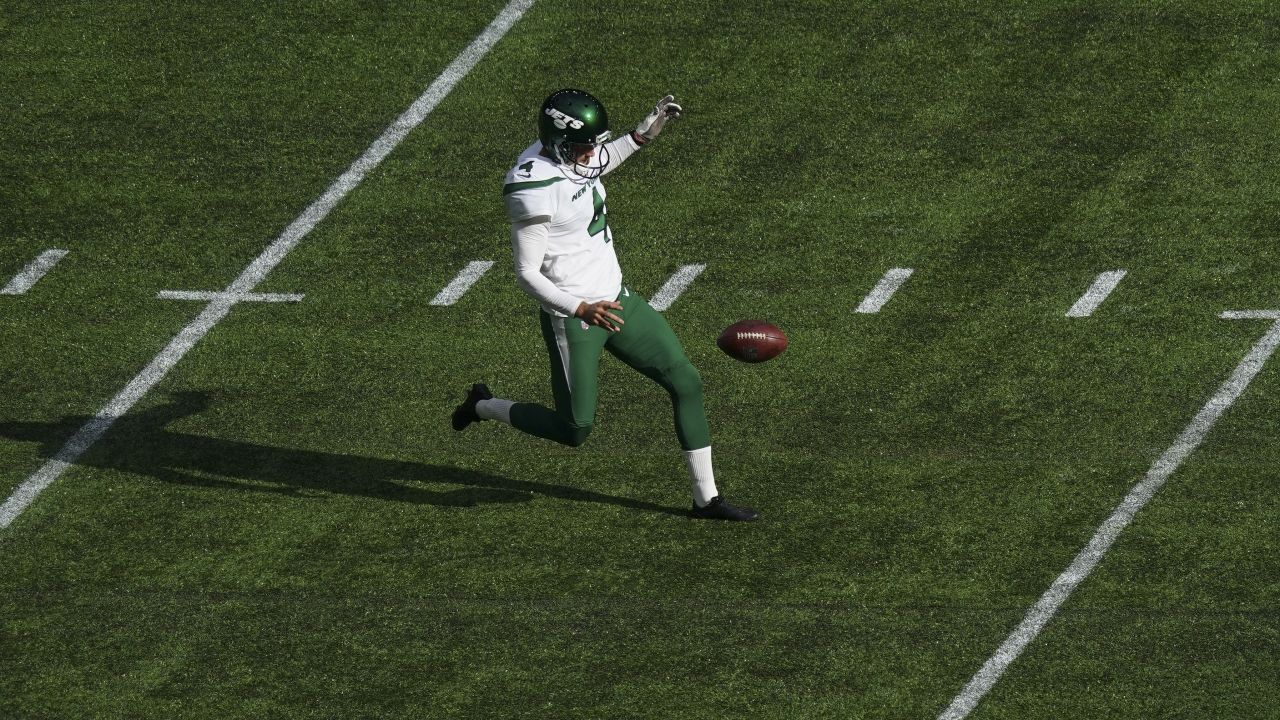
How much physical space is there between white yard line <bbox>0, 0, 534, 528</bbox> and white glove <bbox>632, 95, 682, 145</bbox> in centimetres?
330

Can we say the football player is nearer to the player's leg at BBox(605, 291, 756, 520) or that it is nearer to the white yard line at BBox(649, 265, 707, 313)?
the player's leg at BBox(605, 291, 756, 520)

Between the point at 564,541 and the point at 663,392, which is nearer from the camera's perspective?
the point at 564,541

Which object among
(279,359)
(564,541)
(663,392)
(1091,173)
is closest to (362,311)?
(279,359)

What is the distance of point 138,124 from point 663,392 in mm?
5226

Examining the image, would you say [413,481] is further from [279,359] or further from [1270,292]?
[1270,292]

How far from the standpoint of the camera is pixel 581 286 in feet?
32.0

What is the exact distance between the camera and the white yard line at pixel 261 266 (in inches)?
420

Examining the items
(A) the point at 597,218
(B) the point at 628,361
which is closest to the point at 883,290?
(B) the point at 628,361

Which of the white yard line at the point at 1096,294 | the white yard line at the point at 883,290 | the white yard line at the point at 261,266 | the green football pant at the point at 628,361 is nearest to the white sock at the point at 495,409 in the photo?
the green football pant at the point at 628,361

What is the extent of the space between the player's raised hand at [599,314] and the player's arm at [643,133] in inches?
35.0

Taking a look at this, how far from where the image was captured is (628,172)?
45.2 ft

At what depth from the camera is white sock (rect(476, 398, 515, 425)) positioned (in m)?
10.3

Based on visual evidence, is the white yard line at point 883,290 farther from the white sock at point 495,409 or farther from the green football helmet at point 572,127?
the green football helmet at point 572,127

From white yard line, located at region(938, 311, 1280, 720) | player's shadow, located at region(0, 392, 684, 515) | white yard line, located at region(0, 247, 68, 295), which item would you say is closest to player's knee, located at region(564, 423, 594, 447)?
player's shadow, located at region(0, 392, 684, 515)
